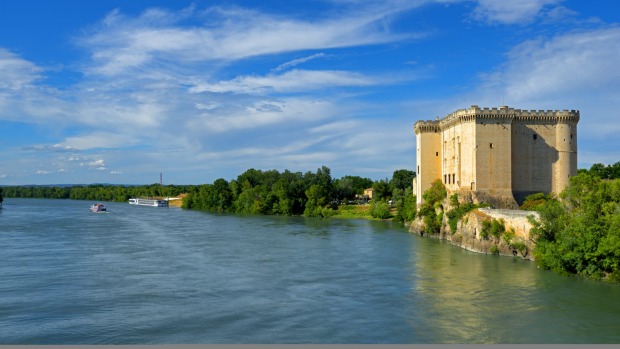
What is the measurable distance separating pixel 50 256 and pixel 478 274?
62.1ft

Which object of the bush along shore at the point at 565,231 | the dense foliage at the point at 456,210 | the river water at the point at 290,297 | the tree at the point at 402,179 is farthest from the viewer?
the tree at the point at 402,179

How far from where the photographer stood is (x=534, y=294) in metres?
17.9

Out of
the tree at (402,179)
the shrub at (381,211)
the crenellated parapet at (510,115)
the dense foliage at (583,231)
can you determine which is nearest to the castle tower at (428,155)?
the crenellated parapet at (510,115)

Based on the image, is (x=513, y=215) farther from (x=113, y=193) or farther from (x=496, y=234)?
(x=113, y=193)

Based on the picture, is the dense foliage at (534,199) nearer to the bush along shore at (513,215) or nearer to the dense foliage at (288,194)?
the bush along shore at (513,215)

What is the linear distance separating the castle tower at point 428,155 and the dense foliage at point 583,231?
58.7 feet

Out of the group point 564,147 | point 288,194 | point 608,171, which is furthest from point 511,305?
point 288,194

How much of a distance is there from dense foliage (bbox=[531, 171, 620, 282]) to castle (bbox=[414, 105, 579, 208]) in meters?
10.7

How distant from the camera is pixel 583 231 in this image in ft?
65.1

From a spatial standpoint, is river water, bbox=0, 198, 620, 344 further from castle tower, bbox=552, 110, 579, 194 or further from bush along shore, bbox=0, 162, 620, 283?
castle tower, bbox=552, 110, 579, 194

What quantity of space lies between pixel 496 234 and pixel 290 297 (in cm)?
1337

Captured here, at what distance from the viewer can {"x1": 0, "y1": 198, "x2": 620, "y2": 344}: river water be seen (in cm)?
1370

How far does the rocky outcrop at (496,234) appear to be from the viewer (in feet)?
81.7

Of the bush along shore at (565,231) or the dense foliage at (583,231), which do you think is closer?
the dense foliage at (583,231)
